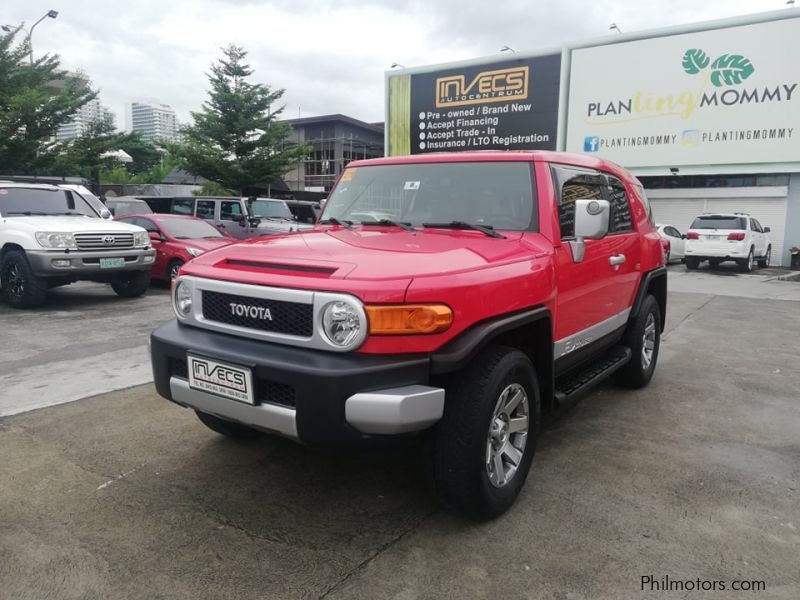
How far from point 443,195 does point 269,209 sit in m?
12.7

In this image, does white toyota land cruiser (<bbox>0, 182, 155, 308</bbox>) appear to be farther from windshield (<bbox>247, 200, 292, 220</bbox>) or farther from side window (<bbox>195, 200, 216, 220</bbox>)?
windshield (<bbox>247, 200, 292, 220</bbox>)

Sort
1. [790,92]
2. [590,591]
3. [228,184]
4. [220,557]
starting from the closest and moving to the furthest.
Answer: [590,591], [220,557], [790,92], [228,184]

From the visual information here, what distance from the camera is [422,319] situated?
99.3 inches

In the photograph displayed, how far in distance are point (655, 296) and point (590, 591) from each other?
367 centimetres

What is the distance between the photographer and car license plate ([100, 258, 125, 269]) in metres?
8.63

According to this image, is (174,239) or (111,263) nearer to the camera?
(111,263)

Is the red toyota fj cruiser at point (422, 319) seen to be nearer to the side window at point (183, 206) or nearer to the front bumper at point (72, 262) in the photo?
the front bumper at point (72, 262)

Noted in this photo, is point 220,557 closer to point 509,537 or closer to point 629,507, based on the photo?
point 509,537

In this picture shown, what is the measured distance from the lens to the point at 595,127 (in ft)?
69.0

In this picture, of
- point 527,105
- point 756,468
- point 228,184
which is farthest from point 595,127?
point 756,468

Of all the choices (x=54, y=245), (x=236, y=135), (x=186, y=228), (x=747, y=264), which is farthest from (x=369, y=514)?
(x=236, y=135)

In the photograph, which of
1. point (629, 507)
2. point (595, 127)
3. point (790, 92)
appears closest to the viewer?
point (629, 507)

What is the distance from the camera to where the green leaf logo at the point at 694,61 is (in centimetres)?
1869

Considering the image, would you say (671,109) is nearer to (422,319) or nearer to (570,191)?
(570,191)
